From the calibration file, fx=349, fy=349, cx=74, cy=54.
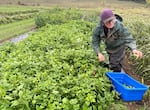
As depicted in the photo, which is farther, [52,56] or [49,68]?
[52,56]

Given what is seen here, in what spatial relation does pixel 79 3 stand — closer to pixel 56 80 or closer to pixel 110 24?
pixel 110 24

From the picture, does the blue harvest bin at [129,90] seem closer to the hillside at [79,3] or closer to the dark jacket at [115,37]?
the dark jacket at [115,37]

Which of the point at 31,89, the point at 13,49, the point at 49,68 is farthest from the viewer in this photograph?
the point at 13,49

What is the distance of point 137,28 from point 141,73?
10.7ft

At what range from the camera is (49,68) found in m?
5.46

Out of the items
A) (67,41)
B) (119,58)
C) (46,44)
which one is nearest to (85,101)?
(119,58)

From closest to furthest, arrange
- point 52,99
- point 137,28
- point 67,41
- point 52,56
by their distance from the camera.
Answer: point 52,99 < point 52,56 < point 67,41 < point 137,28

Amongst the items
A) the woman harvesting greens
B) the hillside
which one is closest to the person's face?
the woman harvesting greens

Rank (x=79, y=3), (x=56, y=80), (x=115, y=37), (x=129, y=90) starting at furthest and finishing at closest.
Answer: (x=79, y=3) < (x=115, y=37) < (x=129, y=90) < (x=56, y=80)

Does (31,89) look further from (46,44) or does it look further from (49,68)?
(46,44)

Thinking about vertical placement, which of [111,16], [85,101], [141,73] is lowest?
[141,73]

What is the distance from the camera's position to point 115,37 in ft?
19.9

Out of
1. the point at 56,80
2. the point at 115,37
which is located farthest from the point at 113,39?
the point at 56,80

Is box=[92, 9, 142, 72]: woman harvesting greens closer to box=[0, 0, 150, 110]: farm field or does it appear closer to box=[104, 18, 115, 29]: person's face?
box=[104, 18, 115, 29]: person's face
